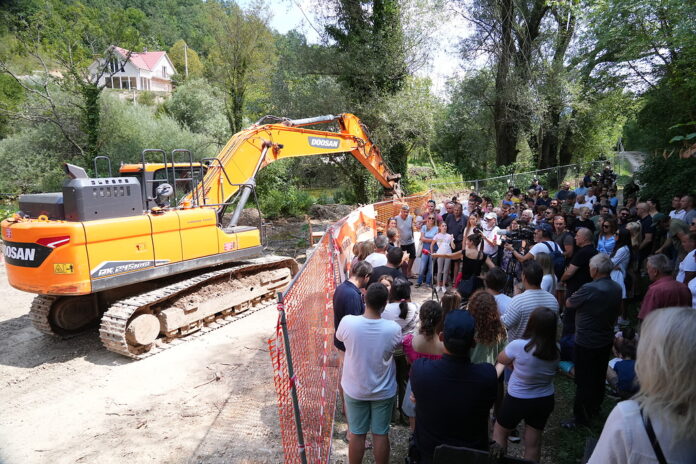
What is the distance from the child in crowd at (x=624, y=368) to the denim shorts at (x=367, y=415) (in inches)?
72.2

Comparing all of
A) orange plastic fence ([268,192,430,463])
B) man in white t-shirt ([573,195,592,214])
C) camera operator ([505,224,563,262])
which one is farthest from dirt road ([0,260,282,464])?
man in white t-shirt ([573,195,592,214])

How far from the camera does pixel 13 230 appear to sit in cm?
639

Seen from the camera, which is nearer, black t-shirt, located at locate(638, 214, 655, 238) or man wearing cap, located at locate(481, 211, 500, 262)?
black t-shirt, located at locate(638, 214, 655, 238)

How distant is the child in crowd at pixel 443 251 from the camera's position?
8.70 metres

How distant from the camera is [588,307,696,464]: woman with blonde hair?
1584mm

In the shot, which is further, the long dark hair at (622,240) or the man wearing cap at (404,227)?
the man wearing cap at (404,227)

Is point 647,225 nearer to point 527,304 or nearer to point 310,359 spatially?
point 527,304

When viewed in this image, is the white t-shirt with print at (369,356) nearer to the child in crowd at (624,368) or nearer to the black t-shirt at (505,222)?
the child in crowd at (624,368)

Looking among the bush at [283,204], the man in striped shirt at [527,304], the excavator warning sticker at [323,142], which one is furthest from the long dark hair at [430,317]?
the bush at [283,204]

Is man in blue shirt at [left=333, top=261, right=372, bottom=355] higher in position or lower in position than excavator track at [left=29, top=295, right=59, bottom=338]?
higher

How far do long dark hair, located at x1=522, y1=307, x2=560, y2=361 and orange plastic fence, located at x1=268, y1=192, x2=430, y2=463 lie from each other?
1810 mm

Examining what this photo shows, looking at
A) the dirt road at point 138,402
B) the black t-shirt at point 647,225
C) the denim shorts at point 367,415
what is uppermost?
the black t-shirt at point 647,225

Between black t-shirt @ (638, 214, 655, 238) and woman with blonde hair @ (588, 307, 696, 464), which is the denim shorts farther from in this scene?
black t-shirt @ (638, 214, 655, 238)

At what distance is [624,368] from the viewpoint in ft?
12.7
